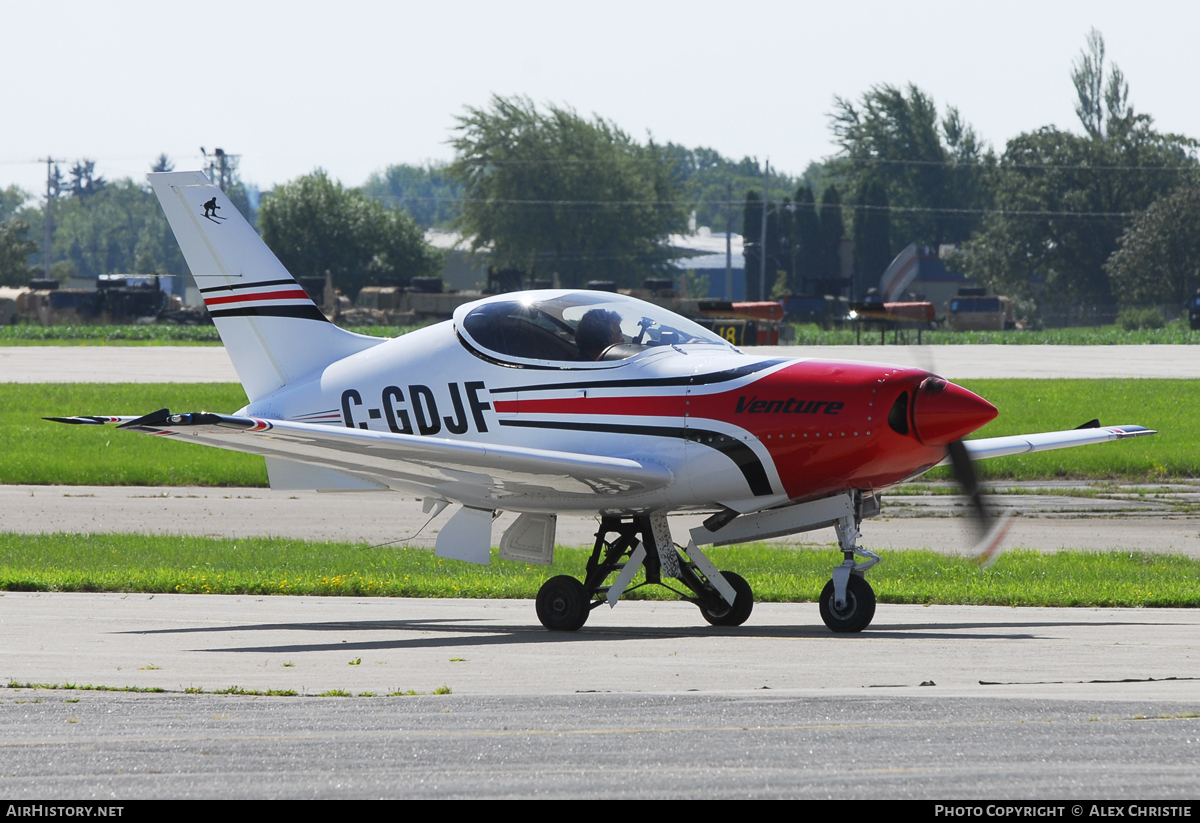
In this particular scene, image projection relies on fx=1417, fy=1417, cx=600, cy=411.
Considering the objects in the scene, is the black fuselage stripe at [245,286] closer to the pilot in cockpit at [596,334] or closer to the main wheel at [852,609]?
the pilot in cockpit at [596,334]

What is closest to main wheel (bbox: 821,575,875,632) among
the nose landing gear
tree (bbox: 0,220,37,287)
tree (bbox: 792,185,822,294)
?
the nose landing gear

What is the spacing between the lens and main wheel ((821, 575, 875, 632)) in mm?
10711

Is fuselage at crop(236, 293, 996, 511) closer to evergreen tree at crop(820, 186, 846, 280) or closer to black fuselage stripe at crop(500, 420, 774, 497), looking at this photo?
black fuselage stripe at crop(500, 420, 774, 497)

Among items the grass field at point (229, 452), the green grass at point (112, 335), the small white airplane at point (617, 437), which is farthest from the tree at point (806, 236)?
the small white airplane at point (617, 437)

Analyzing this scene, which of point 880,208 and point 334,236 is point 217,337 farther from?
point 880,208

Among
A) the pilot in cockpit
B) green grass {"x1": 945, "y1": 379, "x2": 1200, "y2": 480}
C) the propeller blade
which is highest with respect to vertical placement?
the pilot in cockpit

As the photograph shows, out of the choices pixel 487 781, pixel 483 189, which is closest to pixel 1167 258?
pixel 483 189

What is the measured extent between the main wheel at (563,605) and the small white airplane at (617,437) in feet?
0.04

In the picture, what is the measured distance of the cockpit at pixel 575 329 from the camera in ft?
37.4

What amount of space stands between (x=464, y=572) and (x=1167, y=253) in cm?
9772

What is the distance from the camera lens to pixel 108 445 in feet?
100

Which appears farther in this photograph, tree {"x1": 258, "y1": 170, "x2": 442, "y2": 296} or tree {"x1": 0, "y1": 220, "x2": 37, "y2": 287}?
tree {"x1": 0, "y1": 220, "x2": 37, "y2": 287}

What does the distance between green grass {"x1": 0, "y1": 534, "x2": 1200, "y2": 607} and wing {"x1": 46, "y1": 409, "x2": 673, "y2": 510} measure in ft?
10.3
